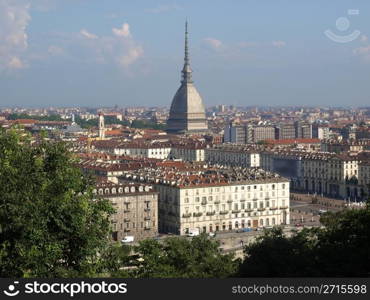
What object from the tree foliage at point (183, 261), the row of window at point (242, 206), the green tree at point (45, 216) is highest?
the green tree at point (45, 216)

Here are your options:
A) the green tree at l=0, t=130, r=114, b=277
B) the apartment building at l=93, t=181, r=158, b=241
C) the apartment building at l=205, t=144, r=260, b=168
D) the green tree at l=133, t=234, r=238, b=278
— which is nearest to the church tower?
the apartment building at l=205, t=144, r=260, b=168

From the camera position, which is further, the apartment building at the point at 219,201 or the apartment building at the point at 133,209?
the apartment building at the point at 219,201

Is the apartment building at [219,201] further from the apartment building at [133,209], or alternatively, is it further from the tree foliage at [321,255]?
the tree foliage at [321,255]

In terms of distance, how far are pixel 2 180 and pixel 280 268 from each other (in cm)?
627

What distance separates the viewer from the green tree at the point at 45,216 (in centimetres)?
1382

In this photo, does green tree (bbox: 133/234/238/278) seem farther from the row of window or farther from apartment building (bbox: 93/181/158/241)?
the row of window

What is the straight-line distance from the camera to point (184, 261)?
17938 mm

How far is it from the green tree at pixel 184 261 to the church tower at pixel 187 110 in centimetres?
8152

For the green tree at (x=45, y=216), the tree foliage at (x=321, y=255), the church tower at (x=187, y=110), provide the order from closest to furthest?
1. the green tree at (x=45, y=216)
2. the tree foliage at (x=321, y=255)
3. the church tower at (x=187, y=110)

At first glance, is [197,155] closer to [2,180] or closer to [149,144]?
[149,144]

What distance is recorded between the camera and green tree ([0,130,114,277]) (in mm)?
13820

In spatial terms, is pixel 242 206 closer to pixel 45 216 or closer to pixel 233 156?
pixel 45 216

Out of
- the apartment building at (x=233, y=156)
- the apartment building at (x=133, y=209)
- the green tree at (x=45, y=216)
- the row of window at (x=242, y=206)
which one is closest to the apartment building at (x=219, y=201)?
the row of window at (x=242, y=206)

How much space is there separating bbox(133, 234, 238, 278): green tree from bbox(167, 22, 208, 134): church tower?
267ft
